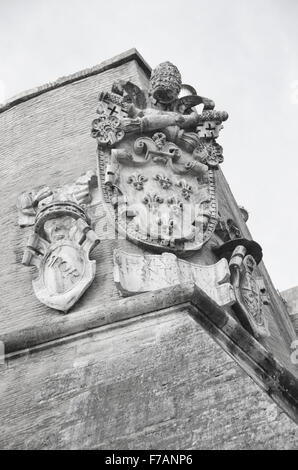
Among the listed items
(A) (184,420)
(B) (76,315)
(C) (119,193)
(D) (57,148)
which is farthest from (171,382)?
(D) (57,148)

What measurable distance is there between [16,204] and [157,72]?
1.83 m

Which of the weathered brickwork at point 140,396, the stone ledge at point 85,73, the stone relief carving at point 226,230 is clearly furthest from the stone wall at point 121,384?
the stone ledge at point 85,73

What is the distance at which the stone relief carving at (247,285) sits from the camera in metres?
7.98

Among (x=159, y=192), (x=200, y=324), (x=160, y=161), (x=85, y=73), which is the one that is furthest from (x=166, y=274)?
(x=85, y=73)

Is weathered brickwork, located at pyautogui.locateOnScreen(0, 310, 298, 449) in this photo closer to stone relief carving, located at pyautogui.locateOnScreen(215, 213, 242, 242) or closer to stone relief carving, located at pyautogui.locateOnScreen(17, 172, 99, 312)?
stone relief carving, located at pyautogui.locateOnScreen(17, 172, 99, 312)

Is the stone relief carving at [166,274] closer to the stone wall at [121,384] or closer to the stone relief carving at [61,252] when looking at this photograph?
the stone wall at [121,384]

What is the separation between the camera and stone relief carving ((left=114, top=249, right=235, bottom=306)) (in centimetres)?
736

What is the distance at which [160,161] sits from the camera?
28.3 feet

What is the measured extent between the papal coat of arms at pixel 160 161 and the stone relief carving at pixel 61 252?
326mm

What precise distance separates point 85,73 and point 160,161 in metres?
3.02

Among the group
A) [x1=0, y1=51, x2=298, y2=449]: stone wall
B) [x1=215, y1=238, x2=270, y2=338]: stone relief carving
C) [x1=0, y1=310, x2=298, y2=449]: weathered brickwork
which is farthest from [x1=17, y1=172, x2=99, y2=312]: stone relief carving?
[x1=215, y1=238, x2=270, y2=338]: stone relief carving

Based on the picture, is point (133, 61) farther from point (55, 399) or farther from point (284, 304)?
point (55, 399)

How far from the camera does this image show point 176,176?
339 inches
